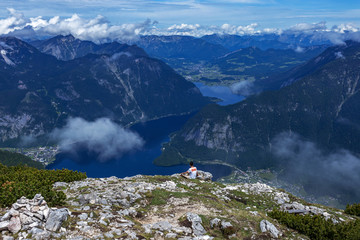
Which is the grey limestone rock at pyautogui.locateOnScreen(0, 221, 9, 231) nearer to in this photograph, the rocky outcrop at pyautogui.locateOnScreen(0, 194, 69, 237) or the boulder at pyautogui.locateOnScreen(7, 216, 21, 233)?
the rocky outcrop at pyautogui.locateOnScreen(0, 194, 69, 237)

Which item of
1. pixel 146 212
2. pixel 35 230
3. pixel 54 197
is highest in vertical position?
pixel 35 230

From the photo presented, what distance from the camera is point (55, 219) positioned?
22531mm

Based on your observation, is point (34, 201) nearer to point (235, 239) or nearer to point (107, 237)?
point (107, 237)

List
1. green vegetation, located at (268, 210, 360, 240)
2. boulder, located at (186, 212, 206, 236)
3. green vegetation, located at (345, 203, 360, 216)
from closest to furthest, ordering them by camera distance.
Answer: boulder, located at (186, 212, 206, 236)
green vegetation, located at (268, 210, 360, 240)
green vegetation, located at (345, 203, 360, 216)

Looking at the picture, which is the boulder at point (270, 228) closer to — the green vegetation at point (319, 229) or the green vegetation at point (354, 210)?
the green vegetation at point (319, 229)

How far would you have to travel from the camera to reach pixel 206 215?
2995 centimetres

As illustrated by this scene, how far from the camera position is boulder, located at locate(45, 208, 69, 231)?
21928 mm

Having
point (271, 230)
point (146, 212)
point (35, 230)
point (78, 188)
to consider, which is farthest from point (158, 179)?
point (35, 230)

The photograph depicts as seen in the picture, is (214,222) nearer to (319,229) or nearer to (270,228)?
(270,228)

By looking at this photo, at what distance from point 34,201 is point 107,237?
9184mm

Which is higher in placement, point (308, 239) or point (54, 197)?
point (54, 197)

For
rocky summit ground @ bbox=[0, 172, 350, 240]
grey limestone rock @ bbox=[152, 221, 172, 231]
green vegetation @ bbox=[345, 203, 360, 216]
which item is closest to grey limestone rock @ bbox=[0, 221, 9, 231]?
rocky summit ground @ bbox=[0, 172, 350, 240]

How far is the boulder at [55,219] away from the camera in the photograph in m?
→ 21.9

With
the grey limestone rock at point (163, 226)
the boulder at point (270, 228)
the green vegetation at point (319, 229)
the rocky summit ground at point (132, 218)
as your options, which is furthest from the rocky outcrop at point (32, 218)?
the green vegetation at point (319, 229)
